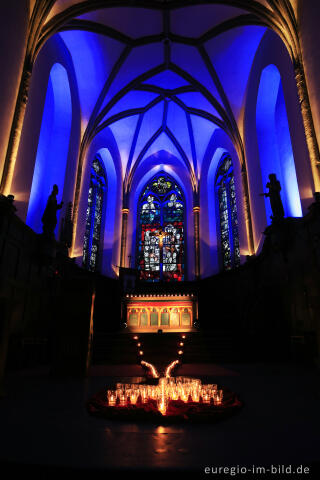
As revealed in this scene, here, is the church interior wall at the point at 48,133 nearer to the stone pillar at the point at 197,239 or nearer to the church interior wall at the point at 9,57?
the church interior wall at the point at 9,57

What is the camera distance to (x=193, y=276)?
16.5 meters

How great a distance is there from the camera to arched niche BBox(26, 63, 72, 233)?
35.0ft

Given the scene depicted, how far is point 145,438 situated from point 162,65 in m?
15.5

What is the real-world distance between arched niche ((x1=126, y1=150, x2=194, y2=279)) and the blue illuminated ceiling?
2.13m

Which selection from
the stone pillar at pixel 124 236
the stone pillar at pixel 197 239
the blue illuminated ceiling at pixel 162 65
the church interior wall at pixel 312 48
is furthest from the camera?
the stone pillar at pixel 124 236

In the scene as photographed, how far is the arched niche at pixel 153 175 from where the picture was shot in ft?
57.3

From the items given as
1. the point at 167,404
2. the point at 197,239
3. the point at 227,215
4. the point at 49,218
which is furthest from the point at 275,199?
the point at 197,239

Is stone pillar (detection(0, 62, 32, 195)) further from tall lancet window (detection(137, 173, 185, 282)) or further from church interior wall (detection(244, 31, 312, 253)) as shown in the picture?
tall lancet window (detection(137, 173, 185, 282))

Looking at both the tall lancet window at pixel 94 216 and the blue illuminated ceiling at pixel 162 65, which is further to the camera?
the tall lancet window at pixel 94 216

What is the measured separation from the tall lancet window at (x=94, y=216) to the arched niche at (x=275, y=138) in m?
9.09

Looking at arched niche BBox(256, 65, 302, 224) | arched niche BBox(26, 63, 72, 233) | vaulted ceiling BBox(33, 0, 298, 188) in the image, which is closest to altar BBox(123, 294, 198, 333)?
arched niche BBox(256, 65, 302, 224)

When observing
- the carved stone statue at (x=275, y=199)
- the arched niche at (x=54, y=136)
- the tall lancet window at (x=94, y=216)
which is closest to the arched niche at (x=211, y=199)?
the carved stone statue at (x=275, y=199)

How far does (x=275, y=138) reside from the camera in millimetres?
11602

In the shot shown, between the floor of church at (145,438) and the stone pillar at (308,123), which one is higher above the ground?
the stone pillar at (308,123)
